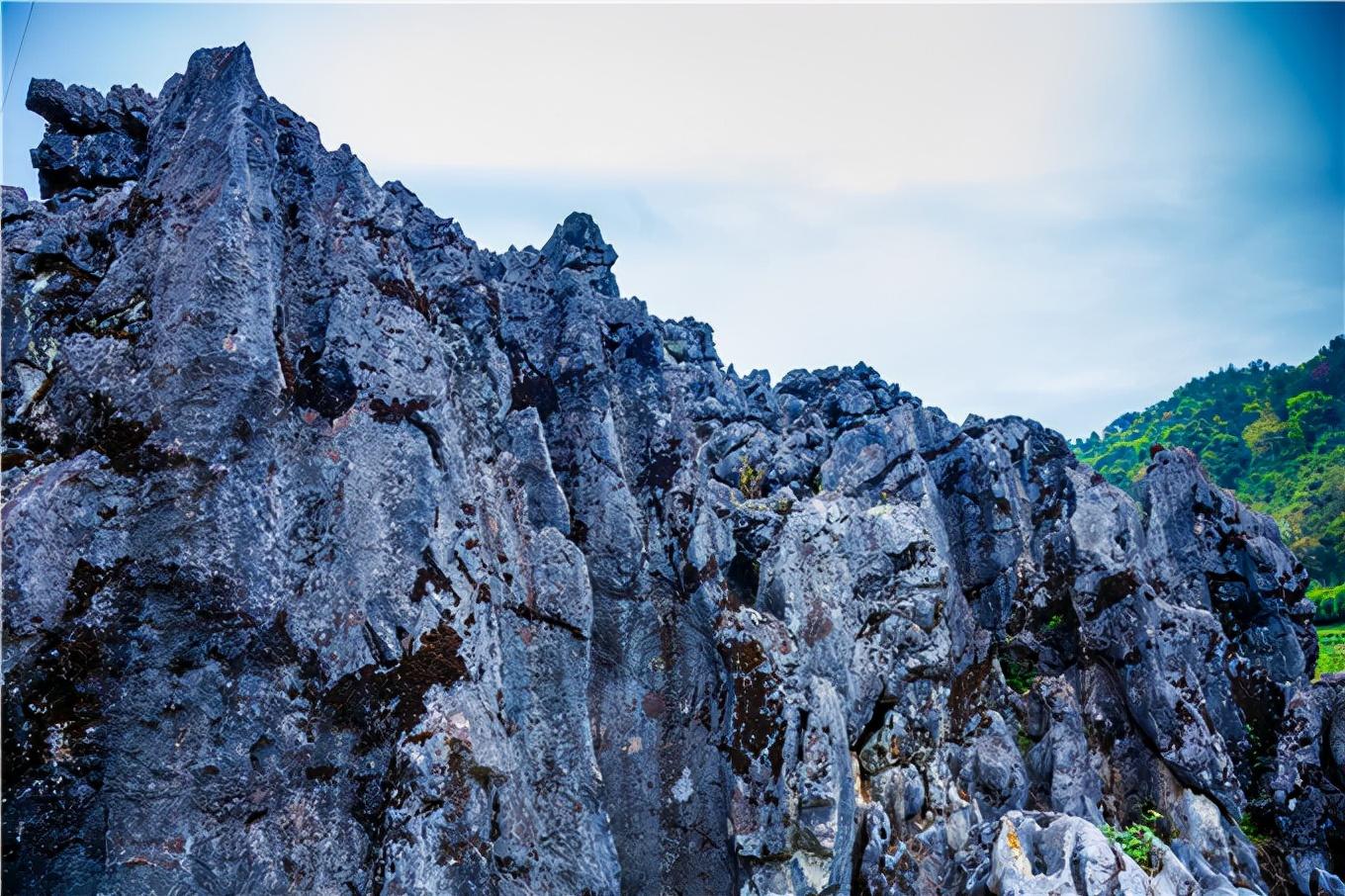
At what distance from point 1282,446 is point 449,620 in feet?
256

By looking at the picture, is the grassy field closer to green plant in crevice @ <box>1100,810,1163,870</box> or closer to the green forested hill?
the green forested hill

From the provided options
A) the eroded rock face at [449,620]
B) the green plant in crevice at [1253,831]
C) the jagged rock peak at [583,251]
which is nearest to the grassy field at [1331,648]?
the green plant in crevice at [1253,831]

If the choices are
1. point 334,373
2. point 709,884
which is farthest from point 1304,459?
point 334,373

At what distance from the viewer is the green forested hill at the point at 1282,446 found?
171ft

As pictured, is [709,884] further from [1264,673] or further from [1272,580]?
[1272,580]

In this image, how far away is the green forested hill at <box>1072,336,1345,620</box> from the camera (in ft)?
171

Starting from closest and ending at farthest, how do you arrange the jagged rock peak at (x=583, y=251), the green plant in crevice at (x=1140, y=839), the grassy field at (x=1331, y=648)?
the green plant in crevice at (x=1140, y=839) → the jagged rock peak at (x=583, y=251) → the grassy field at (x=1331, y=648)

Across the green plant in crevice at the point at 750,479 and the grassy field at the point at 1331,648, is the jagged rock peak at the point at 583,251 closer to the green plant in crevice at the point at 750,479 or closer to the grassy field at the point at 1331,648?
the green plant in crevice at the point at 750,479

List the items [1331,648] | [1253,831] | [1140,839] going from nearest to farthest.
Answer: [1140,839] < [1253,831] < [1331,648]

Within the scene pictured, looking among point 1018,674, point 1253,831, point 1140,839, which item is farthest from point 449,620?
point 1253,831

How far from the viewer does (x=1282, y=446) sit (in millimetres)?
65375

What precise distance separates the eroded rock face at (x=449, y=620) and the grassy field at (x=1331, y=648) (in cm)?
1747

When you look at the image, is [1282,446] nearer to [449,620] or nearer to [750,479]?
[750,479]

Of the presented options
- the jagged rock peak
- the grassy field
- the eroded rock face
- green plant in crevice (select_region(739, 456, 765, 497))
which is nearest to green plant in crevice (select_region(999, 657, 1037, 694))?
the eroded rock face
